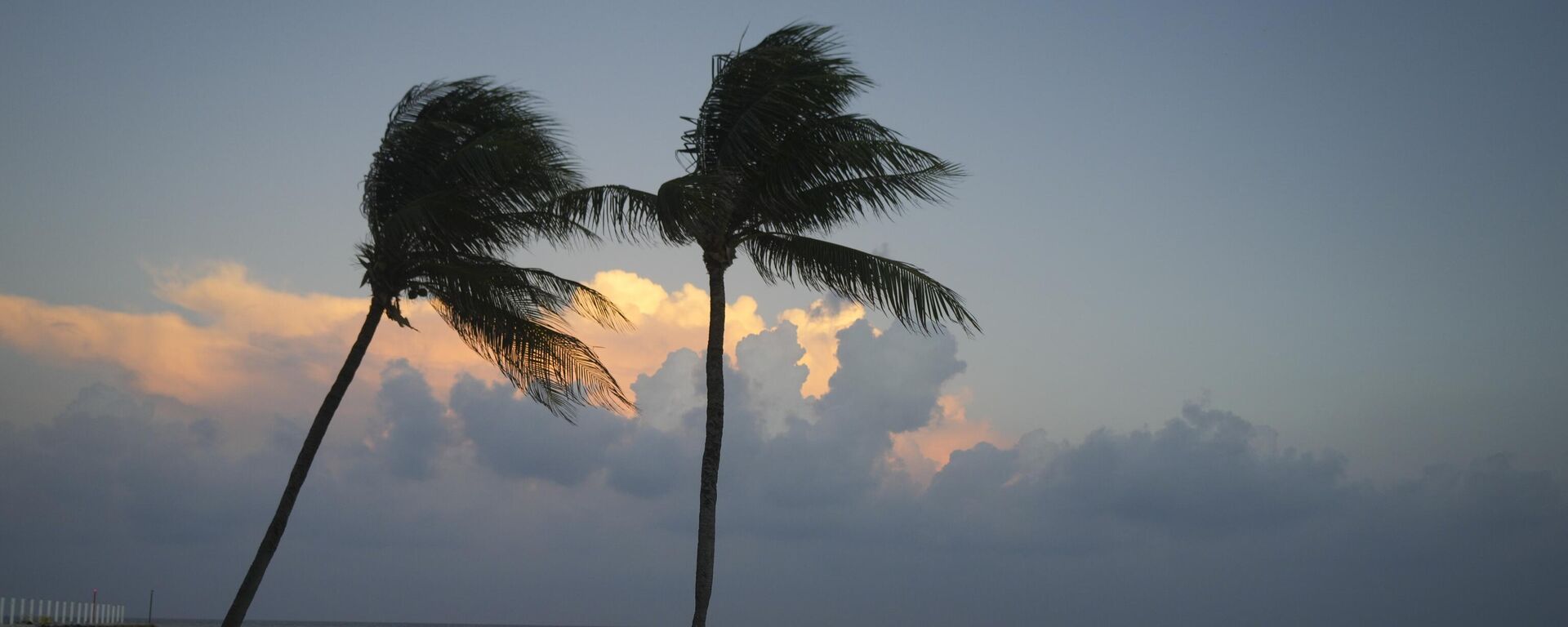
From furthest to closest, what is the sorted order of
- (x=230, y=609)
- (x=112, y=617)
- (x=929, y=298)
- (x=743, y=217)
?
1. (x=112, y=617)
2. (x=230, y=609)
3. (x=743, y=217)
4. (x=929, y=298)

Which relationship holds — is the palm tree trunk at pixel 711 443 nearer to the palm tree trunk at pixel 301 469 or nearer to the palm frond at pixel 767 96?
the palm frond at pixel 767 96

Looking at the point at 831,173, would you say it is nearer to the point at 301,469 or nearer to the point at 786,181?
the point at 786,181

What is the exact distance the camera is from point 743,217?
15312 mm

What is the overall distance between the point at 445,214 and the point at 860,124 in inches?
243

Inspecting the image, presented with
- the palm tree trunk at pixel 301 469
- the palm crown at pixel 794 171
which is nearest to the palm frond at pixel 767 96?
the palm crown at pixel 794 171

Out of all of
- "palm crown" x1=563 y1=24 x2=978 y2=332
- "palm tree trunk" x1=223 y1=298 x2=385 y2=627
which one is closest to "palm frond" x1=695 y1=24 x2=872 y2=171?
"palm crown" x1=563 y1=24 x2=978 y2=332

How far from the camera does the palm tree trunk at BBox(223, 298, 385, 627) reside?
16469 mm

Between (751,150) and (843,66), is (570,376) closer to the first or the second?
(751,150)

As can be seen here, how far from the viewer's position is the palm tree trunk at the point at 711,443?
45.4ft

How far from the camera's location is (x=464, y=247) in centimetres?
1722

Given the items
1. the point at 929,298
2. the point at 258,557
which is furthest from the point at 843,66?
the point at 258,557

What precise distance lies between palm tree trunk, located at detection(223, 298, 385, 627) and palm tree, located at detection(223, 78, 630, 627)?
0.02 m

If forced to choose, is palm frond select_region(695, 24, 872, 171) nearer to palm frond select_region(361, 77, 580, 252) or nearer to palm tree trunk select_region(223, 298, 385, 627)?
palm frond select_region(361, 77, 580, 252)

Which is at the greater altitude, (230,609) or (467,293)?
(467,293)
